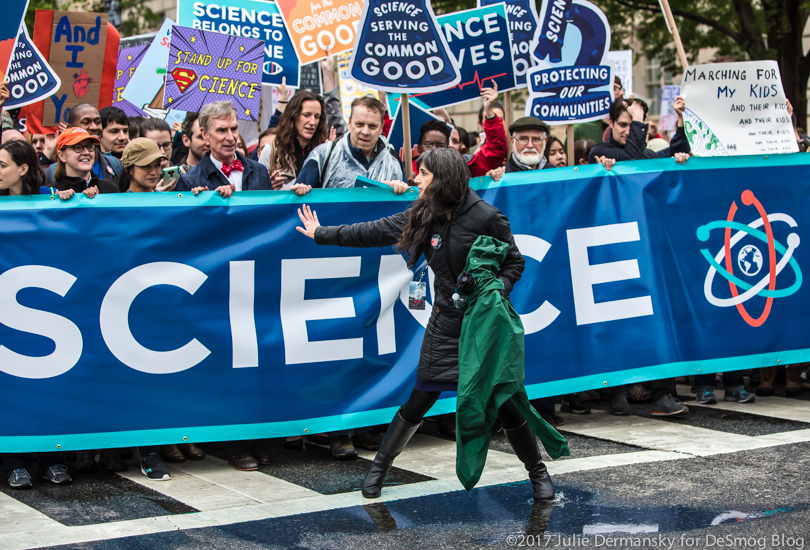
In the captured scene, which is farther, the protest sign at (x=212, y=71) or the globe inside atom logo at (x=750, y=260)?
the protest sign at (x=212, y=71)

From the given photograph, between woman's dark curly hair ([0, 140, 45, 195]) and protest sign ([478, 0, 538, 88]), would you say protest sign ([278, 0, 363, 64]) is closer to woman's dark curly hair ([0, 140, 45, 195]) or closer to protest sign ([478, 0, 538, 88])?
protest sign ([478, 0, 538, 88])

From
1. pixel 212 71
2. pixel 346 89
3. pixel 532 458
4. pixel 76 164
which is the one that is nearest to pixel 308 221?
pixel 76 164

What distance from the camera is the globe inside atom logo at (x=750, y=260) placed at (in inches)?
290

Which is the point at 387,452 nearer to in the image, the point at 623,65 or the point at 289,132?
the point at 289,132

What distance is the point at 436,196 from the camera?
198 inches

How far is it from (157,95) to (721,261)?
19.2ft

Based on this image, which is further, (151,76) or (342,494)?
(151,76)

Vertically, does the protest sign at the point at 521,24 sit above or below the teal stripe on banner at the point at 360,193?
above

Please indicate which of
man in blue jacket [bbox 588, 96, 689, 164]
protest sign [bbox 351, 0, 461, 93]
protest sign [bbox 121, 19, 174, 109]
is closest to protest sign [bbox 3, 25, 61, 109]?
protest sign [bbox 351, 0, 461, 93]

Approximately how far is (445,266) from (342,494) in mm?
1417

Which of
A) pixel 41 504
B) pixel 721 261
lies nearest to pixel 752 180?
pixel 721 261

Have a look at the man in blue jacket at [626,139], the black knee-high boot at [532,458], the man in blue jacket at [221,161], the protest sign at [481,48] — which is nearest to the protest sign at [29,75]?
the man in blue jacket at [221,161]

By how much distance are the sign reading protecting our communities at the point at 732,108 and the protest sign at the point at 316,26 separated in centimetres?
336

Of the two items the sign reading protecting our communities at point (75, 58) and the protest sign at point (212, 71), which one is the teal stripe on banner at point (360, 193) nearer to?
the protest sign at point (212, 71)
